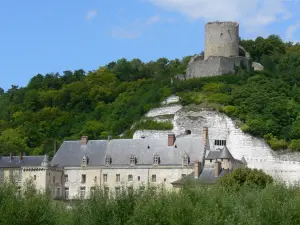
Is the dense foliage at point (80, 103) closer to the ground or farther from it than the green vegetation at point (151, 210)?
farther from it

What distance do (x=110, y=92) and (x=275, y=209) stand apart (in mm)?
57420

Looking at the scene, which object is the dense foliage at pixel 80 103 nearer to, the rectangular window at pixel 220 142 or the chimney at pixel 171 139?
the rectangular window at pixel 220 142

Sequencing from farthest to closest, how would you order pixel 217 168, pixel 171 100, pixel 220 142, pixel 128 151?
1. pixel 171 100
2. pixel 220 142
3. pixel 128 151
4. pixel 217 168

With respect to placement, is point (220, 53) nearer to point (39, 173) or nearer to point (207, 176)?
point (207, 176)

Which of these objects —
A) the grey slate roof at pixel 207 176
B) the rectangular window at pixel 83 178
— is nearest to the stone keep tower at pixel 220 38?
the rectangular window at pixel 83 178

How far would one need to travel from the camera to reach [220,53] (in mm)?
82188

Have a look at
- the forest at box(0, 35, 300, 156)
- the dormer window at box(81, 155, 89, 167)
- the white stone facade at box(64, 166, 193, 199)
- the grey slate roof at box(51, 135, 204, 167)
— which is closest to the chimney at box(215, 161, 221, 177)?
the white stone facade at box(64, 166, 193, 199)

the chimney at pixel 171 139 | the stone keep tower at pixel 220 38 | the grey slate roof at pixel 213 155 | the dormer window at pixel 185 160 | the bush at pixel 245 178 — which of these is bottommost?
the bush at pixel 245 178

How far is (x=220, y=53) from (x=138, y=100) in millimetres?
9835

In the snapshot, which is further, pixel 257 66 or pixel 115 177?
pixel 257 66

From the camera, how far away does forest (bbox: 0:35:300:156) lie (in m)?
71.7

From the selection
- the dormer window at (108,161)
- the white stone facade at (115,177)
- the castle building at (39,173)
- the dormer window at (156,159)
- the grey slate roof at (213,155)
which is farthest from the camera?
the dormer window at (108,161)

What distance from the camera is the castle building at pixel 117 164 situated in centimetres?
6256

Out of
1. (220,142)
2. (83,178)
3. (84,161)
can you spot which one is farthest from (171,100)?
(83,178)
